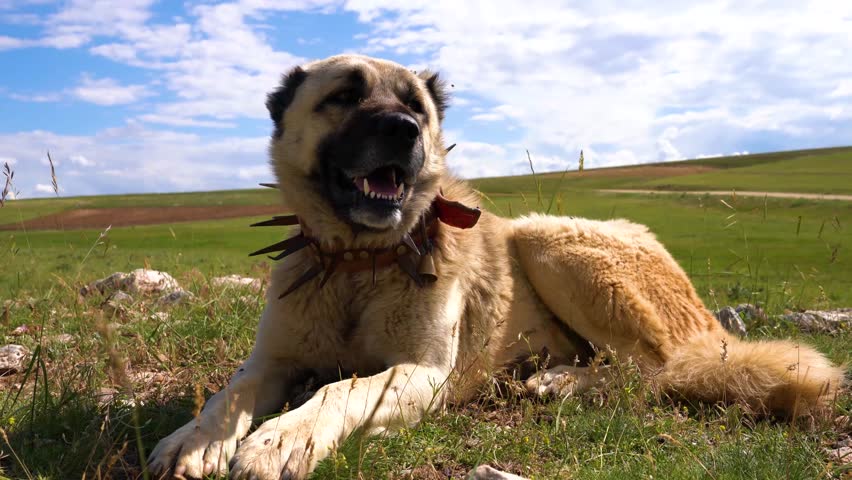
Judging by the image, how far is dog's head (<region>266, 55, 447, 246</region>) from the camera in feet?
10.8

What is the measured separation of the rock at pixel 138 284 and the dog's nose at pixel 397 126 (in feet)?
13.3

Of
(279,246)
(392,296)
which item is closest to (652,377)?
(392,296)

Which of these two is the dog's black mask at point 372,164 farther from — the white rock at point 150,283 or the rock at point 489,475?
the white rock at point 150,283

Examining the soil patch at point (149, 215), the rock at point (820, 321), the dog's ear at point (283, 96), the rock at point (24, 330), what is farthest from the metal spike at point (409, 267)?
the soil patch at point (149, 215)

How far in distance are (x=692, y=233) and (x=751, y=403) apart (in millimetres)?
19841

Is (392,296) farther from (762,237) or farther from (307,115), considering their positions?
(762,237)

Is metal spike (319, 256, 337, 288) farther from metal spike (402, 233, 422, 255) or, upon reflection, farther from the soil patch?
the soil patch

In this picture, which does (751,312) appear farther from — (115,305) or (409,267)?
(115,305)

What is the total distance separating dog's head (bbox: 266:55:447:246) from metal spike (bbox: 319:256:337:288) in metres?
0.19

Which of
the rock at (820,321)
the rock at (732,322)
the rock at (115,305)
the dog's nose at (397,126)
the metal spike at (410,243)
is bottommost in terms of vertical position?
the rock at (820,321)

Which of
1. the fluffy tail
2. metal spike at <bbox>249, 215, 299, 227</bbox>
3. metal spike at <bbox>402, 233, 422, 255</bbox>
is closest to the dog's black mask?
metal spike at <bbox>402, 233, 422, 255</bbox>

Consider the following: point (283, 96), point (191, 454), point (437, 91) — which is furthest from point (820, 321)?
point (191, 454)

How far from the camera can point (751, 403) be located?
10.9 feet

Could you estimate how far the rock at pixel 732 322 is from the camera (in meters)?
4.89
